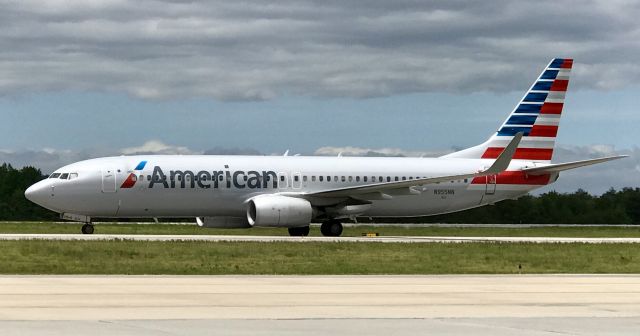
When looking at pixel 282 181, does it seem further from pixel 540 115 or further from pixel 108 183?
pixel 540 115

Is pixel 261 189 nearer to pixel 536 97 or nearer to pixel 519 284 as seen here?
pixel 536 97

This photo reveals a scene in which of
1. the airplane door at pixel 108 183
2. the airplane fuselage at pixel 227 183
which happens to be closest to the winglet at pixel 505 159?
the airplane fuselage at pixel 227 183

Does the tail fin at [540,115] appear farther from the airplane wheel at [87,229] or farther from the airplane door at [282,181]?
the airplane wheel at [87,229]

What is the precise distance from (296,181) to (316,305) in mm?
37033

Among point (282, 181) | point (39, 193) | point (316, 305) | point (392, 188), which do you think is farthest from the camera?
point (282, 181)

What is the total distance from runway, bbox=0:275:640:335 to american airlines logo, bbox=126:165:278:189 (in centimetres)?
2738

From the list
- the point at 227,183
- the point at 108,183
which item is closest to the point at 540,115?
the point at 227,183

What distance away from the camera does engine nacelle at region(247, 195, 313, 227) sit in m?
53.7

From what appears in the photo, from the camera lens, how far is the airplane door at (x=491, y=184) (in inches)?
2381

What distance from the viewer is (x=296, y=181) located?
56844 mm

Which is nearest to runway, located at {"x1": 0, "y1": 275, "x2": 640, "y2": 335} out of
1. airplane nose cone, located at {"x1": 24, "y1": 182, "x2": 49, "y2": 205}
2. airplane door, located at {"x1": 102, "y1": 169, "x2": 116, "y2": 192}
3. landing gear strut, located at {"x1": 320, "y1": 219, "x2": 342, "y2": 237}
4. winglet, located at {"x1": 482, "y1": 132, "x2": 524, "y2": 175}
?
winglet, located at {"x1": 482, "y1": 132, "x2": 524, "y2": 175}

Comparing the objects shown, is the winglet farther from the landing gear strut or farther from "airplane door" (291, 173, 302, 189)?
"airplane door" (291, 173, 302, 189)

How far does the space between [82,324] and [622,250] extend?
98.2 ft

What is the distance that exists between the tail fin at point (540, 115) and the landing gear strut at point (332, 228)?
9.26 meters
